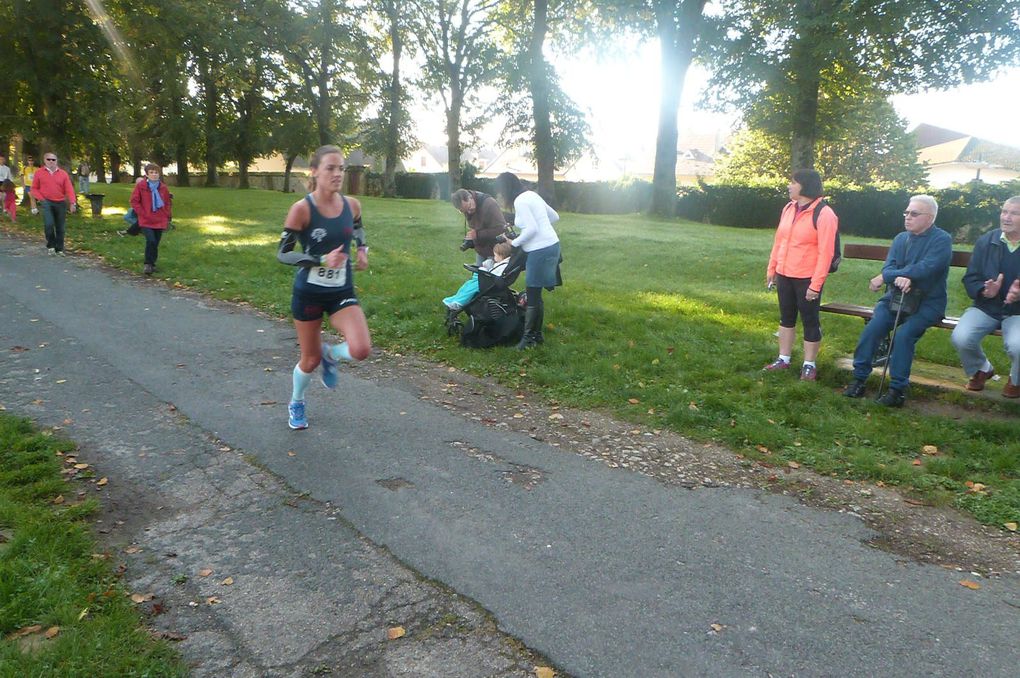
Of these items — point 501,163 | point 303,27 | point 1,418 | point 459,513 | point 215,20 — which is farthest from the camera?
point 501,163

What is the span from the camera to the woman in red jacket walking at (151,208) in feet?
41.3

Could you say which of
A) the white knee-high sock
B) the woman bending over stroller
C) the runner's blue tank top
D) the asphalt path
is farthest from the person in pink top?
the runner's blue tank top

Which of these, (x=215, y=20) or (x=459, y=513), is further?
(x=215, y=20)

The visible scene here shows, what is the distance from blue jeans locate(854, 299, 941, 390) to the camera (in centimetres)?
638

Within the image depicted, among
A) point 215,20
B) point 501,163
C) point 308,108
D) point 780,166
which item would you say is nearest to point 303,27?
point 308,108

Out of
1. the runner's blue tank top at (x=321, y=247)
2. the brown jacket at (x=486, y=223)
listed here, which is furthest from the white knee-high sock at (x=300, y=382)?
the brown jacket at (x=486, y=223)

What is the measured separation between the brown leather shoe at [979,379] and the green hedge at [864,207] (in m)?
19.8

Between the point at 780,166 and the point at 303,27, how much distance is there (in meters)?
33.4

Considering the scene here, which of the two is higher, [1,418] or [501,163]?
[501,163]

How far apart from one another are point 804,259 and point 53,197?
13915 mm

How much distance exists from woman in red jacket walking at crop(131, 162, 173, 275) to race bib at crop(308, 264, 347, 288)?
8.87m

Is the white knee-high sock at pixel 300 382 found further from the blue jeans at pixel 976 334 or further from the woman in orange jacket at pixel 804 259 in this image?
the blue jeans at pixel 976 334

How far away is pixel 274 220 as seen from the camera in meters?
21.9

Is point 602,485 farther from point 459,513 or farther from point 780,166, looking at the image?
point 780,166
